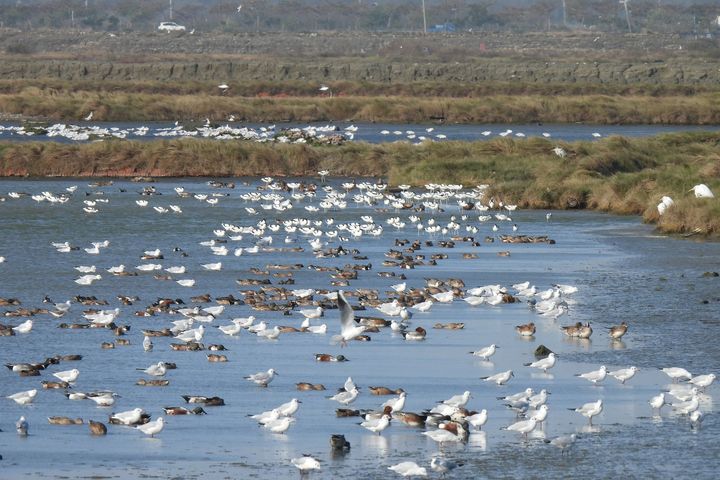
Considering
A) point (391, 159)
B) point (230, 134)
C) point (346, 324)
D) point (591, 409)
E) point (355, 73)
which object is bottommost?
point (355, 73)

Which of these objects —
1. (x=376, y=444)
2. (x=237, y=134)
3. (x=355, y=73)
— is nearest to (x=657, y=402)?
(x=376, y=444)

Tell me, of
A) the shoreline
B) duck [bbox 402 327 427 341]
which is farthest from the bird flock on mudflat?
duck [bbox 402 327 427 341]

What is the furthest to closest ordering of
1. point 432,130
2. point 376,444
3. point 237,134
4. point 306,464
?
point 432,130 < point 237,134 < point 376,444 < point 306,464

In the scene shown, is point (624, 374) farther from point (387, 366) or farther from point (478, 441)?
point (478, 441)

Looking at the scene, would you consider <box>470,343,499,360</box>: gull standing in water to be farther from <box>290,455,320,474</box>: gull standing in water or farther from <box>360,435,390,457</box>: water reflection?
<box>290,455,320,474</box>: gull standing in water

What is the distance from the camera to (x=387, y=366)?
1973 cm

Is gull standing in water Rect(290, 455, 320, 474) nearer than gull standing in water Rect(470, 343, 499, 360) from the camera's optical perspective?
Yes

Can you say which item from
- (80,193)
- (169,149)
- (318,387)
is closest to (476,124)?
(169,149)

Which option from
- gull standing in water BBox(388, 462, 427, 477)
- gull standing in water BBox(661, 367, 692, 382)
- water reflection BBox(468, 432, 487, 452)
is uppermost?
gull standing in water BBox(388, 462, 427, 477)

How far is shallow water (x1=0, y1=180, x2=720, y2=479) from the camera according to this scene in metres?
14.8

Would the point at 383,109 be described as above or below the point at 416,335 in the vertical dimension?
below

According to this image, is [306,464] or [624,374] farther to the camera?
[624,374]

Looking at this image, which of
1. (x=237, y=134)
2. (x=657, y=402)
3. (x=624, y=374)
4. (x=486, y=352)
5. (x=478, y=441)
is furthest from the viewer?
(x=237, y=134)

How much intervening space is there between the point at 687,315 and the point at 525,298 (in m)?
2.80
